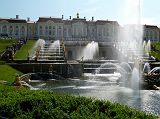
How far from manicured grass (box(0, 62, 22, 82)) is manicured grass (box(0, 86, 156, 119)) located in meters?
19.6

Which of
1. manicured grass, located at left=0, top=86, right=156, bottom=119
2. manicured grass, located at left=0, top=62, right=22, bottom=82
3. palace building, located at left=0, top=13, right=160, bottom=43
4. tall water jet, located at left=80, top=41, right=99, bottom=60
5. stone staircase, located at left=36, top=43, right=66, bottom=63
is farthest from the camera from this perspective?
palace building, located at left=0, top=13, right=160, bottom=43

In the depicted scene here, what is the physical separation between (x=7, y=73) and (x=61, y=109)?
2601 cm

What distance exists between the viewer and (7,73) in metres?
37.8

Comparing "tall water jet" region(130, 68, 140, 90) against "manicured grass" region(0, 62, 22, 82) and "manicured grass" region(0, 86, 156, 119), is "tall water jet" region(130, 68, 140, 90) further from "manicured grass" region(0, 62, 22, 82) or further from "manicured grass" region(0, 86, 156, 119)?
"manicured grass" region(0, 86, 156, 119)

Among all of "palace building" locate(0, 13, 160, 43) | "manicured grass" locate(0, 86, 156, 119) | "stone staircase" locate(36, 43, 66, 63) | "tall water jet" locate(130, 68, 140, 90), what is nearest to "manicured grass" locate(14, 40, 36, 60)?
"stone staircase" locate(36, 43, 66, 63)

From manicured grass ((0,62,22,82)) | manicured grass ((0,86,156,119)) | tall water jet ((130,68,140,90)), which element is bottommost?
tall water jet ((130,68,140,90))

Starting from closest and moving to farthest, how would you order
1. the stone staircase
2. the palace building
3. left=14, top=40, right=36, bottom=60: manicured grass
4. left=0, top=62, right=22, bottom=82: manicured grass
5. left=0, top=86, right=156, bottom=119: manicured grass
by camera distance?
1. left=0, top=86, right=156, bottom=119: manicured grass
2. left=0, top=62, right=22, bottom=82: manicured grass
3. the stone staircase
4. left=14, top=40, right=36, bottom=60: manicured grass
5. the palace building

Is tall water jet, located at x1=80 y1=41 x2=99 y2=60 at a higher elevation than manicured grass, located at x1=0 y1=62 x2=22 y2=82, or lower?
higher

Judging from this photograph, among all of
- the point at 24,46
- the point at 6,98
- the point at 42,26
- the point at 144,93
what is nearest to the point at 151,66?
the point at 144,93

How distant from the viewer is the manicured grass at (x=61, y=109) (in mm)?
11883

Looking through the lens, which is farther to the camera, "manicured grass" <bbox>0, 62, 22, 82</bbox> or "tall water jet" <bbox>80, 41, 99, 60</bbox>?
"tall water jet" <bbox>80, 41, 99, 60</bbox>

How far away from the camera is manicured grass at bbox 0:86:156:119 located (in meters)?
11.9

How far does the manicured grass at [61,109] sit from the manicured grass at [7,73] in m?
19.6

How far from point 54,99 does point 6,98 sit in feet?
6.30
